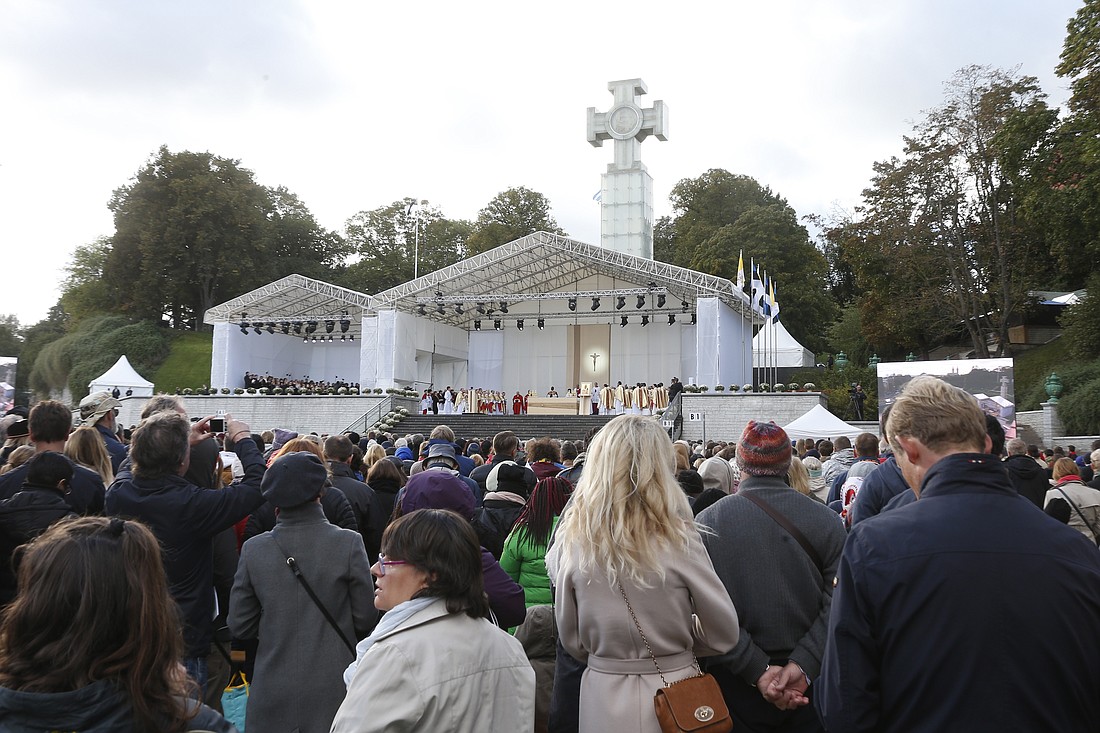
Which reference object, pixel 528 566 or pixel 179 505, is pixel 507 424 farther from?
pixel 179 505

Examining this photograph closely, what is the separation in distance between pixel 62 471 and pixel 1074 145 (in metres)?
26.2

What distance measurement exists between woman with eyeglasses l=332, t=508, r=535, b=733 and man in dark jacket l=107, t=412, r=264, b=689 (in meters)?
1.39

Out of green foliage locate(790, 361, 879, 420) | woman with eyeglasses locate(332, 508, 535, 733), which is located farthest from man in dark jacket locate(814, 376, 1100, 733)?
green foliage locate(790, 361, 879, 420)

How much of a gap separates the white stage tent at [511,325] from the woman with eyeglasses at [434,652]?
2495 centimetres

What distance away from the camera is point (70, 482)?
404cm

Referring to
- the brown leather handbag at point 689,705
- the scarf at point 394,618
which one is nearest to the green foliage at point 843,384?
the brown leather handbag at point 689,705

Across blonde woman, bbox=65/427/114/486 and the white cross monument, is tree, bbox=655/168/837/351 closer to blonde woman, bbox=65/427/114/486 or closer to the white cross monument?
the white cross monument

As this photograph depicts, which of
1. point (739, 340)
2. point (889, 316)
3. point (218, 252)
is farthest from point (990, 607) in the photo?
point (218, 252)

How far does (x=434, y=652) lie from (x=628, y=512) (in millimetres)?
865

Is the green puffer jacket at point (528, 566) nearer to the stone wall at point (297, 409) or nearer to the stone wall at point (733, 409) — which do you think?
the stone wall at point (733, 409)

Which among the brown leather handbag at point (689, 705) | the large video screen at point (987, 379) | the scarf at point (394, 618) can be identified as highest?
the large video screen at point (987, 379)

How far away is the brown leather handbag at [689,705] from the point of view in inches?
103

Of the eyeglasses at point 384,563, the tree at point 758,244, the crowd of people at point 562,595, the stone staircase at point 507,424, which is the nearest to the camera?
the crowd of people at point 562,595

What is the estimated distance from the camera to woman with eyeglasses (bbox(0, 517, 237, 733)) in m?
1.61
